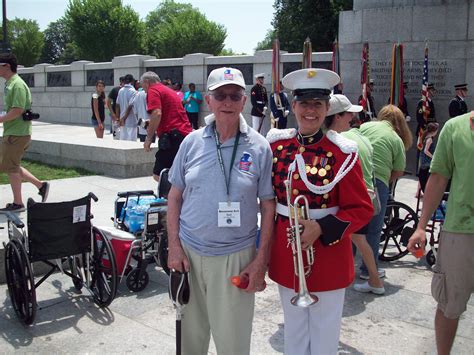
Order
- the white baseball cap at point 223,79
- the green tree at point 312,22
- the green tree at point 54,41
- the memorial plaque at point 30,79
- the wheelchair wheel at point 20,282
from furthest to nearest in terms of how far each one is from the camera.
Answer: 1. the green tree at point 54,41
2. the green tree at point 312,22
3. the memorial plaque at point 30,79
4. the wheelchair wheel at point 20,282
5. the white baseball cap at point 223,79

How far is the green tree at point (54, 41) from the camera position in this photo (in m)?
95.2

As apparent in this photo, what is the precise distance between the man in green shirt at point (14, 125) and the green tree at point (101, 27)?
52.3 meters

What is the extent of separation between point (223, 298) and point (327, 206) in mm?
726

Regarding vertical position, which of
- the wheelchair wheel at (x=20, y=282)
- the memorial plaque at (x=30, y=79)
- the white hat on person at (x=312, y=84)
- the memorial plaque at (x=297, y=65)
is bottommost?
the wheelchair wheel at (x=20, y=282)

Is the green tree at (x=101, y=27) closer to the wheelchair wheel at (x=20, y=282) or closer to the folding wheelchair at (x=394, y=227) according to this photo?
the folding wheelchair at (x=394, y=227)

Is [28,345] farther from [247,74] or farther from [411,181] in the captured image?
[247,74]

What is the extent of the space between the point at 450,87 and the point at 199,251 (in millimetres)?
11094

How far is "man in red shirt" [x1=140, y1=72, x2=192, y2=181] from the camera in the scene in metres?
6.55

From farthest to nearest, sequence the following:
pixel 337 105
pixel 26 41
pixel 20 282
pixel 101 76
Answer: pixel 26 41
pixel 101 76
pixel 20 282
pixel 337 105

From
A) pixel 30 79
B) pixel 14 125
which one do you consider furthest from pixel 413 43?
pixel 30 79

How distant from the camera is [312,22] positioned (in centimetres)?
3691

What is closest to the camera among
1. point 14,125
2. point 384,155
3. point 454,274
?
point 454,274

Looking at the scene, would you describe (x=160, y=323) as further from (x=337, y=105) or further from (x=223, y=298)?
(x=337, y=105)

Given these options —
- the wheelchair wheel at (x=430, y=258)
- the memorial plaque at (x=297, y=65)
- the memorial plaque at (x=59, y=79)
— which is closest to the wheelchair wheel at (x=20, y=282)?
the wheelchair wheel at (x=430, y=258)
